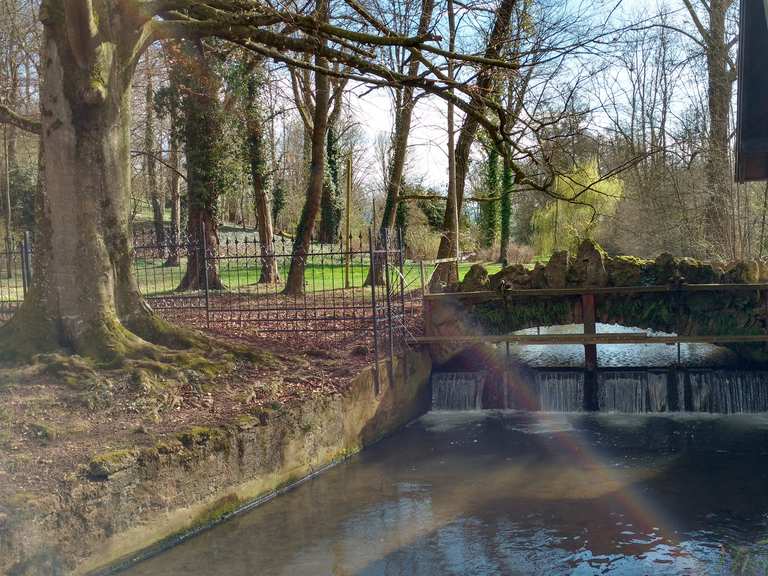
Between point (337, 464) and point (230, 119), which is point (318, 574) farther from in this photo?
point (230, 119)

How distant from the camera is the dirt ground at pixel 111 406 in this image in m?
7.05

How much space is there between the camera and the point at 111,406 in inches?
337

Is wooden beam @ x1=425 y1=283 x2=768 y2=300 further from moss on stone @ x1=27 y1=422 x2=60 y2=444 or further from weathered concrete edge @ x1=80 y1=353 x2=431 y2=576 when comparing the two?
moss on stone @ x1=27 y1=422 x2=60 y2=444

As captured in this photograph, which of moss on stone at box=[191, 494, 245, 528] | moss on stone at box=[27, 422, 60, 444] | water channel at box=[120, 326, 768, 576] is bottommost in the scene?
water channel at box=[120, 326, 768, 576]

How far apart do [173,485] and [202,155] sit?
46.5ft

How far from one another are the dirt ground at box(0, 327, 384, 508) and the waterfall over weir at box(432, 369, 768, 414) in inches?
142

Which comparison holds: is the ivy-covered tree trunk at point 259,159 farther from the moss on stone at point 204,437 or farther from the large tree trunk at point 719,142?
the large tree trunk at point 719,142

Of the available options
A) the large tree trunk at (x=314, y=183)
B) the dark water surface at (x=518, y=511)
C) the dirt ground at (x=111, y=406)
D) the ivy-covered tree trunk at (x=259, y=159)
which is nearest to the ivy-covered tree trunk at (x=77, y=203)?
the dirt ground at (x=111, y=406)

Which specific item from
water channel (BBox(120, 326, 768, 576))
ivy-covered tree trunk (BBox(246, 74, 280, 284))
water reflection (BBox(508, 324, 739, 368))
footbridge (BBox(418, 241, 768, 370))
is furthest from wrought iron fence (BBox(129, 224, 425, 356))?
ivy-covered tree trunk (BBox(246, 74, 280, 284))

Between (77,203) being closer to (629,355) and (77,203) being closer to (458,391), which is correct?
(458,391)

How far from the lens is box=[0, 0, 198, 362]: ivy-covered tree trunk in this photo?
30.5 ft

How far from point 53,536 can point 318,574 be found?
231 cm

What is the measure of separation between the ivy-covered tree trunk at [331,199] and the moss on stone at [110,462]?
83.0 ft

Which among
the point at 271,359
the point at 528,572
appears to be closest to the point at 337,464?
the point at 271,359
